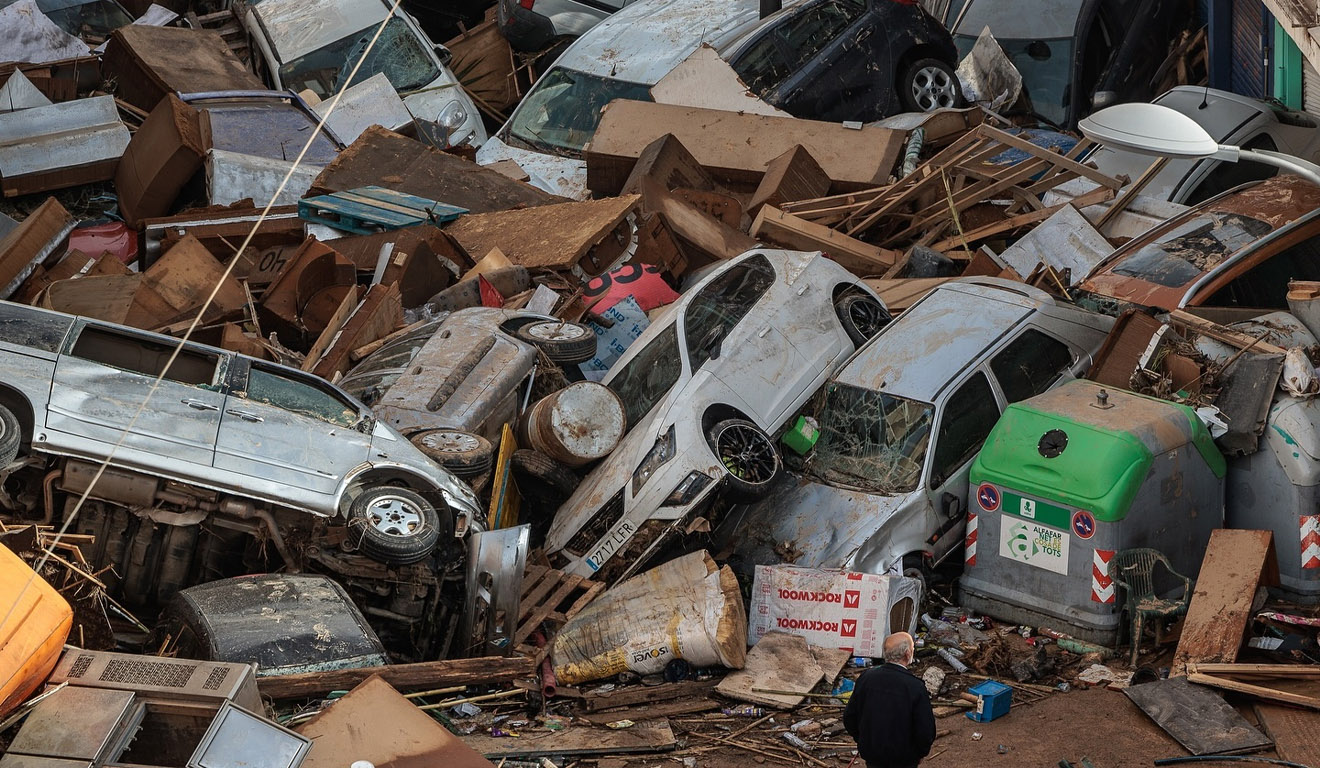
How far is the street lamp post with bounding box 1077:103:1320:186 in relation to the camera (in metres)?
7.54

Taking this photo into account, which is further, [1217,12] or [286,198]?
[1217,12]

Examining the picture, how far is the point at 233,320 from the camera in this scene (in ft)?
35.0

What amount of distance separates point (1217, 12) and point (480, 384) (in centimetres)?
992

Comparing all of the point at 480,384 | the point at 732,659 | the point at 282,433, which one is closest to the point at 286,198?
the point at 480,384

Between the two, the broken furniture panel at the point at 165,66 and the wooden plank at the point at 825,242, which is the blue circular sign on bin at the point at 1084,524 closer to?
the wooden plank at the point at 825,242

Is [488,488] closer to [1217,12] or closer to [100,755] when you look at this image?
[100,755]

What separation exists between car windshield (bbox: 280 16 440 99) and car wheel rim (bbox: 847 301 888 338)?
7.86 metres

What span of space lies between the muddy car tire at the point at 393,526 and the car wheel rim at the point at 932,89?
28.0 ft

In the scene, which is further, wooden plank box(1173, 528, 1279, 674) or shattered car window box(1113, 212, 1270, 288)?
shattered car window box(1113, 212, 1270, 288)

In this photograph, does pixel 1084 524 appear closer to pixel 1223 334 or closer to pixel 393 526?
pixel 1223 334

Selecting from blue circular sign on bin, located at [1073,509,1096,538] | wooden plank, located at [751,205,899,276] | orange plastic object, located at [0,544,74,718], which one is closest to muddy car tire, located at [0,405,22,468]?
orange plastic object, located at [0,544,74,718]

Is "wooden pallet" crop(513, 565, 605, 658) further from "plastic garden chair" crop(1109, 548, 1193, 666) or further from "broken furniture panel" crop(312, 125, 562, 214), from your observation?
"broken furniture panel" crop(312, 125, 562, 214)

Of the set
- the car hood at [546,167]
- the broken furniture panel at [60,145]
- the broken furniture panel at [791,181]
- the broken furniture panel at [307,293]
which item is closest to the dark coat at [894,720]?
the broken furniture panel at [307,293]

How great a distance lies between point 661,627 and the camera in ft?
24.6
